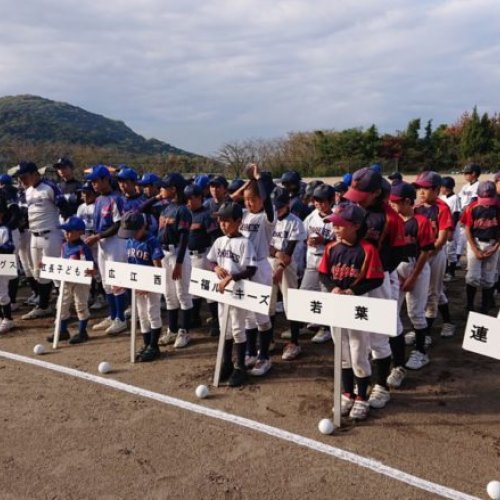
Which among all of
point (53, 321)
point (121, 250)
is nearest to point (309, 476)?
point (121, 250)

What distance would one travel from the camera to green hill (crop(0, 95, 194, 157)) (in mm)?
69562

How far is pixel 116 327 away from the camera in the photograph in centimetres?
638

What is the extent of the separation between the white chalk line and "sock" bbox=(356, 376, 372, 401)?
0.64 m

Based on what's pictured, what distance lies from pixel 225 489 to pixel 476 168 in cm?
778

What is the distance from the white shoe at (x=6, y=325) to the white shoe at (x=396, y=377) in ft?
16.7

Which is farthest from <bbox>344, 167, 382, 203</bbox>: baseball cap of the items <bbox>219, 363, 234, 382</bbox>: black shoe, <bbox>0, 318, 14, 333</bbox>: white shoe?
<bbox>0, 318, 14, 333</bbox>: white shoe

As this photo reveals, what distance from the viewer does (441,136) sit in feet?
108

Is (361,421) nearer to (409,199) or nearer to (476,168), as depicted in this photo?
(409,199)

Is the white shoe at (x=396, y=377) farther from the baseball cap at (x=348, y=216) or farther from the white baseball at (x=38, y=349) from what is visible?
the white baseball at (x=38, y=349)

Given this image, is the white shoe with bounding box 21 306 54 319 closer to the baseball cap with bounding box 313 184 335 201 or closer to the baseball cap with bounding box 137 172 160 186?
the baseball cap with bounding box 137 172 160 186

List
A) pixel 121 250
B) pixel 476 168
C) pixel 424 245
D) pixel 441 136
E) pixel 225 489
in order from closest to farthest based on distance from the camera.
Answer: pixel 225 489, pixel 424 245, pixel 121 250, pixel 476 168, pixel 441 136

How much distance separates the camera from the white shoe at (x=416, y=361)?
495 cm

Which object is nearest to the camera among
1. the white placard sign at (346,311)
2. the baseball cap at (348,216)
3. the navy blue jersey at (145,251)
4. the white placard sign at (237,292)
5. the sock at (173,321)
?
the white placard sign at (346,311)

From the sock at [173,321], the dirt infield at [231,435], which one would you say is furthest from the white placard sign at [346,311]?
the sock at [173,321]
